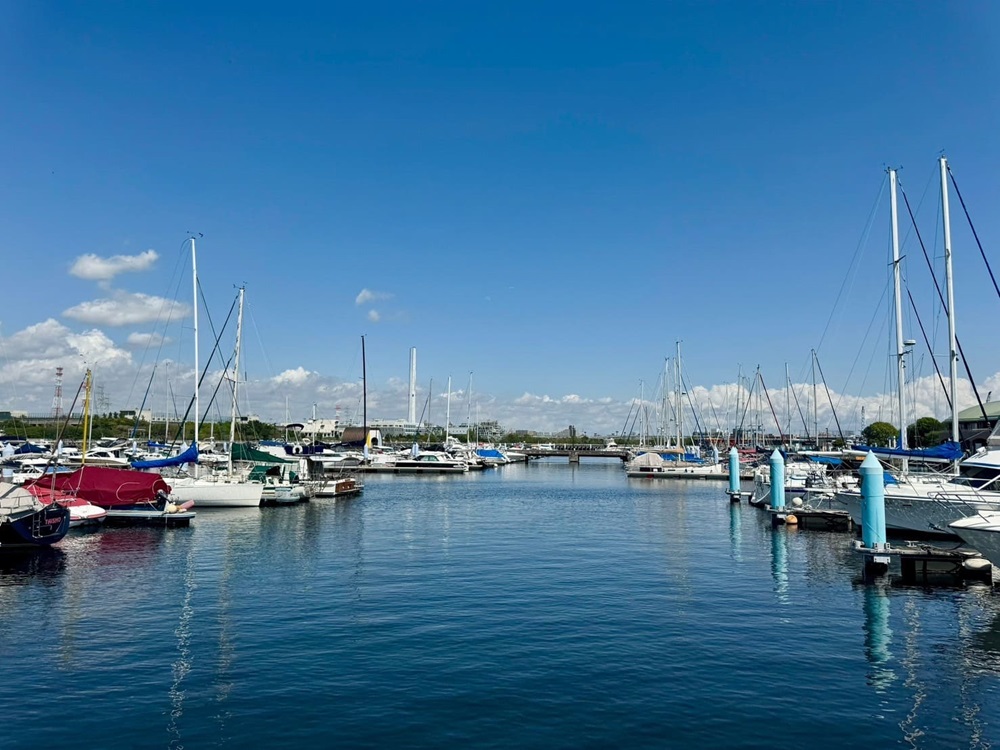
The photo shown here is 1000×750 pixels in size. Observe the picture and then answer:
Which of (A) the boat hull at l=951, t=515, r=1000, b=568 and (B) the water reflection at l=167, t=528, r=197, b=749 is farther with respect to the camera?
(A) the boat hull at l=951, t=515, r=1000, b=568

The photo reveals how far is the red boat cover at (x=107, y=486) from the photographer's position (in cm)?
5178

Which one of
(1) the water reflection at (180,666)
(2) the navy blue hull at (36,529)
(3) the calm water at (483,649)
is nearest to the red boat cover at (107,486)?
(3) the calm water at (483,649)

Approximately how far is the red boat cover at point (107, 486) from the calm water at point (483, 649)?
32.4 feet

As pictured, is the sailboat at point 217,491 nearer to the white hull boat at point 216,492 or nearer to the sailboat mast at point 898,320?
the white hull boat at point 216,492

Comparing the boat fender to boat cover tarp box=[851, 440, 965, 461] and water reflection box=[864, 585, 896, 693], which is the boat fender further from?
boat cover tarp box=[851, 440, 965, 461]

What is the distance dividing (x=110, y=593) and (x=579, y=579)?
19.4 metres

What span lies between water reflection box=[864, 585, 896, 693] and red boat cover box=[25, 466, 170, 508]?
151 feet

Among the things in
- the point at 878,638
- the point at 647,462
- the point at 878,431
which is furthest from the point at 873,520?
the point at 878,431

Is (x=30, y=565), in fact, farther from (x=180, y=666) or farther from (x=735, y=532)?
(x=735, y=532)

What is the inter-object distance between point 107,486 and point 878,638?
161 ft

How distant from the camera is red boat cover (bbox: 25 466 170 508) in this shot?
170 feet

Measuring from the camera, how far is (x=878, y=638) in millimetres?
23734

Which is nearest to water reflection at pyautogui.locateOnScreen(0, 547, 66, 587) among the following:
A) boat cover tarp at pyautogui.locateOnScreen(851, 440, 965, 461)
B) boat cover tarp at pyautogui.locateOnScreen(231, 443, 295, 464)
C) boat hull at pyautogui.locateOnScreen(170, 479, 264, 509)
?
boat hull at pyautogui.locateOnScreen(170, 479, 264, 509)

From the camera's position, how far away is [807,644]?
23.1 metres
